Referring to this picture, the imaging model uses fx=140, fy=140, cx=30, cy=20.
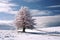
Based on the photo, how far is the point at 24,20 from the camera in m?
2.67

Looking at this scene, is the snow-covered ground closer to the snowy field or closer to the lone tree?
the snowy field

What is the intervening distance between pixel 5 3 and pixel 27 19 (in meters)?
0.51

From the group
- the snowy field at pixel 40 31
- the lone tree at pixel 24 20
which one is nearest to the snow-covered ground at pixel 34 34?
the snowy field at pixel 40 31

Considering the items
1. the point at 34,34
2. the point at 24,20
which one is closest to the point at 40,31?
the point at 34,34

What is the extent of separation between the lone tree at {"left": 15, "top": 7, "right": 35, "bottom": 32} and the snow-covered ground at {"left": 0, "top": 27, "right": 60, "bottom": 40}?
108mm

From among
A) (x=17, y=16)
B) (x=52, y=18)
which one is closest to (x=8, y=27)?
(x=17, y=16)

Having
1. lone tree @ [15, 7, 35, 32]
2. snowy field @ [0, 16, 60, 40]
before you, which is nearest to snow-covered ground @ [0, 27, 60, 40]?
snowy field @ [0, 16, 60, 40]

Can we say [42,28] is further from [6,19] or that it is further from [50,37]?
[6,19]

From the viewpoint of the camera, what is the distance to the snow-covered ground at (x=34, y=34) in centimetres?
236

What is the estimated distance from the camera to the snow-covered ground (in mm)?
2361

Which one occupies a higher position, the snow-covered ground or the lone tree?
the lone tree

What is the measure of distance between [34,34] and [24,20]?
0.35 m

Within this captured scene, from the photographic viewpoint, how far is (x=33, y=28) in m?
2.58

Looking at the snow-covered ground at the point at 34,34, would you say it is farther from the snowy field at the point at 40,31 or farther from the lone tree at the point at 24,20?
the lone tree at the point at 24,20
